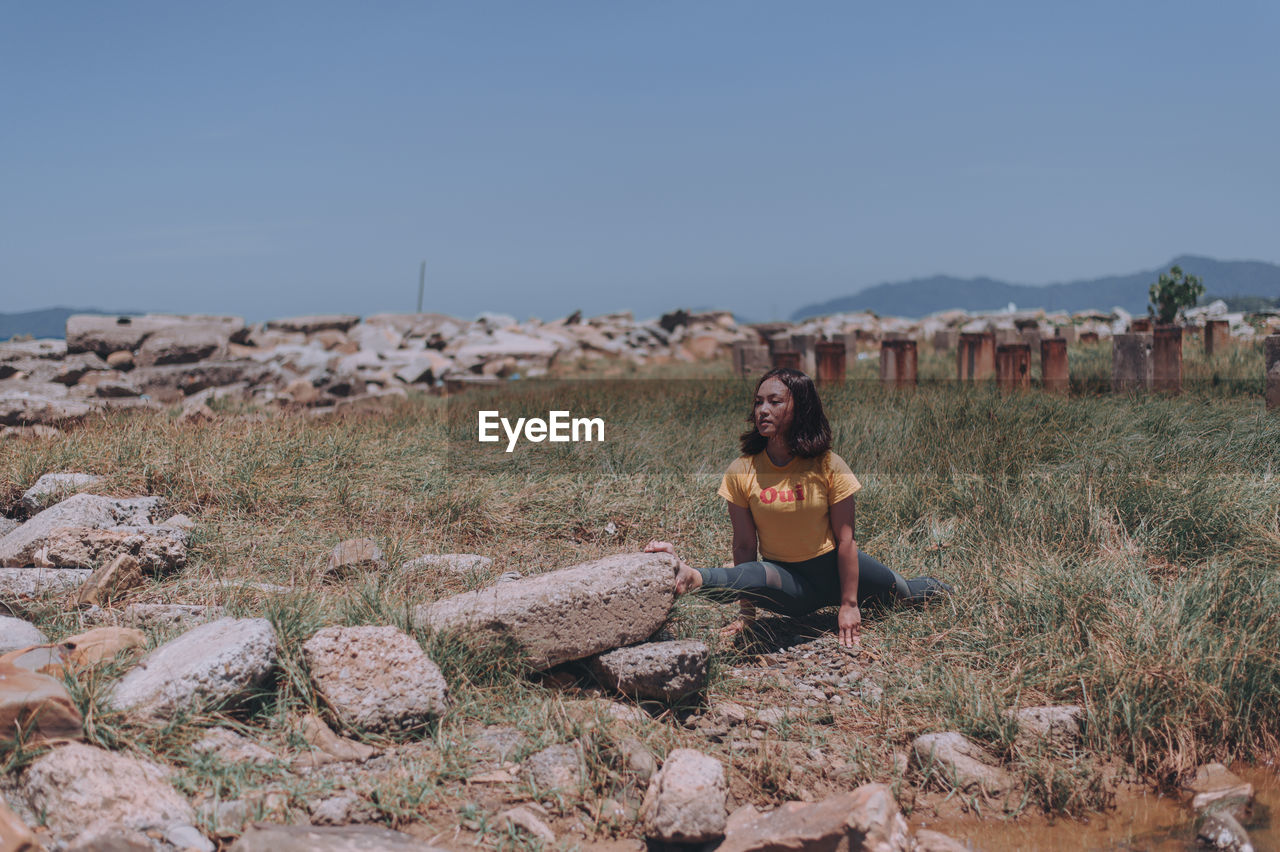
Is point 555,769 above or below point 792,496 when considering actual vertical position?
below

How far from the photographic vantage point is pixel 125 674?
3.44 meters

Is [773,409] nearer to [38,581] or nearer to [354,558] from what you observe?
[354,558]

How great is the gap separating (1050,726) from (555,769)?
192 cm

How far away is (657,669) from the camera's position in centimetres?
384

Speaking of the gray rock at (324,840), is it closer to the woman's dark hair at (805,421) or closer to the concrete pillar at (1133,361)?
the woman's dark hair at (805,421)

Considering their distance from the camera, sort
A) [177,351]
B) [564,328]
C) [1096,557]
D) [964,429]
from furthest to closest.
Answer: [564,328]
[177,351]
[964,429]
[1096,557]

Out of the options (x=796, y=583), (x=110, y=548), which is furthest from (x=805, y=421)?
(x=110, y=548)

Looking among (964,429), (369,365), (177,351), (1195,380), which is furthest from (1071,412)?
(177,351)

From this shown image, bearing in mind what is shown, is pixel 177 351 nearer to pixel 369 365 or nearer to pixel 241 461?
pixel 369 365

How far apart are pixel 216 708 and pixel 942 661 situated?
3.02 meters

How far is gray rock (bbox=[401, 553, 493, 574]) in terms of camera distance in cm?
498

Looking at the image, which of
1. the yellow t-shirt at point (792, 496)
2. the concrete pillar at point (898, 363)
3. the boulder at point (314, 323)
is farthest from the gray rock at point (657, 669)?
the boulder at point (314, 323)

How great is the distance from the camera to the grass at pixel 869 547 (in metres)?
3.58

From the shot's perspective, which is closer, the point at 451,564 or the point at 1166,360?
the point at 451,564
